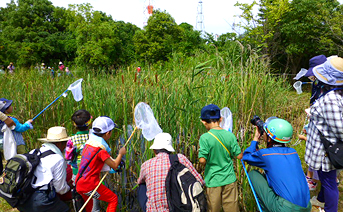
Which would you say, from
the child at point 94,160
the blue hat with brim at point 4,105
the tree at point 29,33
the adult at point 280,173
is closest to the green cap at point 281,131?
the adult at point 280,173

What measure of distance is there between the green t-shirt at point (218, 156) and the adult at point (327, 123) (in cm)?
68

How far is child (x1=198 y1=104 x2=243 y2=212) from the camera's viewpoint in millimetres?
1815

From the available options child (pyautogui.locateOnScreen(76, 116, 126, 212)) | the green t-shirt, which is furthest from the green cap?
child (pyautogui.locateOnScreen(76, 116, 126, 212))

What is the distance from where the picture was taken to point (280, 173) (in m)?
1.62

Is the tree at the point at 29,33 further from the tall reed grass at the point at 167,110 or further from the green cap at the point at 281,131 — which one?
the green cap at the point at 281,131

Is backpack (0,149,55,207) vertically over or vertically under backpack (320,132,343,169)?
under

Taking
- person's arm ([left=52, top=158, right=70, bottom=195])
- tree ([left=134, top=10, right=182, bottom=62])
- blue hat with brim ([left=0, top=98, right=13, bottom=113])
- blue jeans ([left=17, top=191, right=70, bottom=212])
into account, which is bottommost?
blue jeans ([left=17, top=191, right=70, bottom=212])

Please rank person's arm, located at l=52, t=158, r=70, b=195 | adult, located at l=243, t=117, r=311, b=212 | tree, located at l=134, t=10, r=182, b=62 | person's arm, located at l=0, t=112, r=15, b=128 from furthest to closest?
tree, located at l=134, t=10, r=182, b=62, person's arm, located at l=0, t=112, r=15, b=128, person's arm, located at l=52, t=158, r=70, b=195, adult, located at l=243, t=117, r=311, b=212

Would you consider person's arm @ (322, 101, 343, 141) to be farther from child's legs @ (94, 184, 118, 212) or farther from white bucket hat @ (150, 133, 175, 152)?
child's legs @ (94, 184, 118, 212)

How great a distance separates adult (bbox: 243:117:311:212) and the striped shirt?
1.33 ft

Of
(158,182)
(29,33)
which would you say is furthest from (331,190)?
(29,33)

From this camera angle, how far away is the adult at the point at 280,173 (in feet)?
5.19

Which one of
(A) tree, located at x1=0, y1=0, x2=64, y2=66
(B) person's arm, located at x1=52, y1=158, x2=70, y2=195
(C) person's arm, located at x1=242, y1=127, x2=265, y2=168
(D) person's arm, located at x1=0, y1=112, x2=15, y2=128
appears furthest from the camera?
(A) tree, located at x1=0, y1=0, x2=64, y2=66

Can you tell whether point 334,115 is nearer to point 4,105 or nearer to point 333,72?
point 333,72
